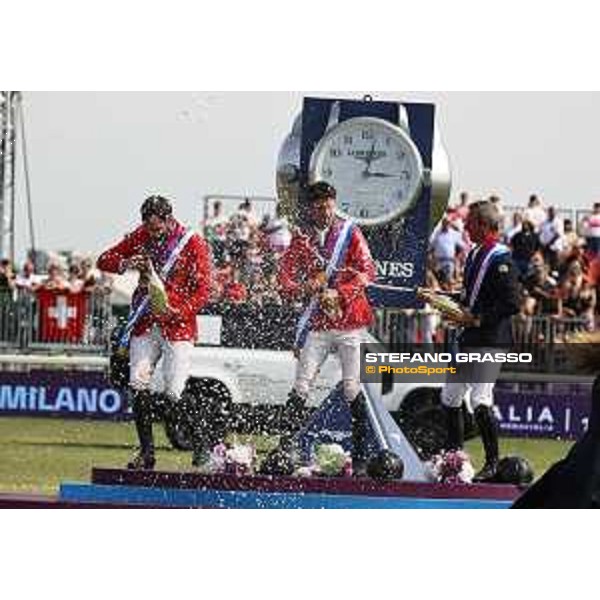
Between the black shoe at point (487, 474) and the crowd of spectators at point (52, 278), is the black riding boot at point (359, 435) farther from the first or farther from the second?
the crowd of spectators at point (52, 278)

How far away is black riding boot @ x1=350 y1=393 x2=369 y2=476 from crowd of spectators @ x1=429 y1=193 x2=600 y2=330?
27.2 inches

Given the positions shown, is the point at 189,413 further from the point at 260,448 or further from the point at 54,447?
the point at 54,447

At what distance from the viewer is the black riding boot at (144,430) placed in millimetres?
10141

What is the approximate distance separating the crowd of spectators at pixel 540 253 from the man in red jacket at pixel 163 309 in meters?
1.16

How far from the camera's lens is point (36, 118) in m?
9.82

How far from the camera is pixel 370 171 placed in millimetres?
9945

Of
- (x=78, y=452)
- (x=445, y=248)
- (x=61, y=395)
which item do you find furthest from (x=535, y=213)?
(x=61, y=395)

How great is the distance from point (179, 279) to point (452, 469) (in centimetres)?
161

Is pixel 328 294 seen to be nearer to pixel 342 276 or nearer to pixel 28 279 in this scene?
pixel 342 276

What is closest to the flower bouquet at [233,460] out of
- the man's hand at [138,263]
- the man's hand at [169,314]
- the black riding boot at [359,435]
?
the black riding boot at [359,435]

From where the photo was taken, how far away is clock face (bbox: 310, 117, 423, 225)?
9883 millimetres
